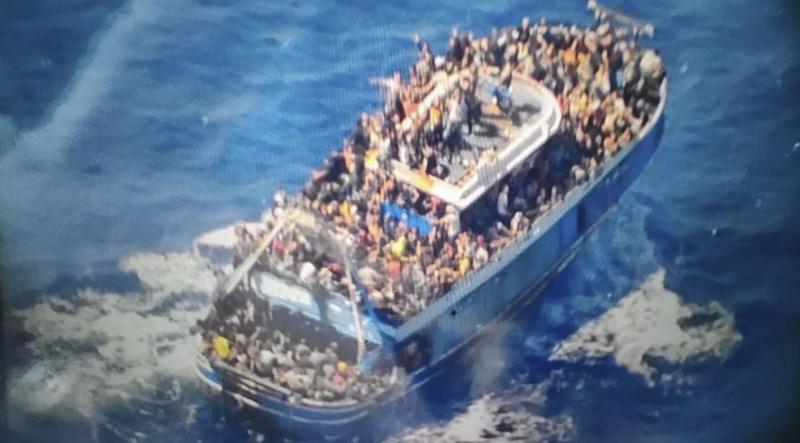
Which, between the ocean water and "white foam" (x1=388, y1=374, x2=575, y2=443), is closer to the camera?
the ocean water

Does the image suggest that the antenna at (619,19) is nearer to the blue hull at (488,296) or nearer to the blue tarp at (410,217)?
the blue hull at (488,296)

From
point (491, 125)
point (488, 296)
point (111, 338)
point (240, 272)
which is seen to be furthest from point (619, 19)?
point (111, 338)

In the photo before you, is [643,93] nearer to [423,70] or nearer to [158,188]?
[423,70]

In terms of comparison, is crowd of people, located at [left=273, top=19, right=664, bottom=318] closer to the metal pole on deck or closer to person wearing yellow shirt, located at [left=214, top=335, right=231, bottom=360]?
the metal pole on deck

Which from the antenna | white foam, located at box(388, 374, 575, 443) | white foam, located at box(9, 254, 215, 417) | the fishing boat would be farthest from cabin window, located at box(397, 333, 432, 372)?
the antenna

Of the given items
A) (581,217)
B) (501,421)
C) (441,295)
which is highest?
(581,217)

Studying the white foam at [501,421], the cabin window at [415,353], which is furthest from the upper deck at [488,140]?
the white foam at [501,421]

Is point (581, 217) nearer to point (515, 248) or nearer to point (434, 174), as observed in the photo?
point (515, 248)
